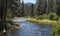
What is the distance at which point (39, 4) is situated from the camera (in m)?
74.2

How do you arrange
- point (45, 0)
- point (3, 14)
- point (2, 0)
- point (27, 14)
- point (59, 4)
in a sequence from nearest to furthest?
1. point (2, 0)
2. point (3, 14)
3. point (59, 4)
4. point (45, 0)
5. point (27, 14)

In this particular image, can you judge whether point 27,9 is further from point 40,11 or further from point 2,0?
point 2,0

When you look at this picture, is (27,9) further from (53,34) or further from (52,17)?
(53,34)

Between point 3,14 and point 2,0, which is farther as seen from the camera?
point 3,14

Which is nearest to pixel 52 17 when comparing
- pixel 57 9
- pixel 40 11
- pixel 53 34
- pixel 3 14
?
pixel 57 9

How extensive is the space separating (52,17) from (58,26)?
121 ft

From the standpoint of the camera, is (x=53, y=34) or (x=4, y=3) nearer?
(x=53, y=34)

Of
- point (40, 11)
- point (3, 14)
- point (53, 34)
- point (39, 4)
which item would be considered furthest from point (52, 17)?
point (53, 34)

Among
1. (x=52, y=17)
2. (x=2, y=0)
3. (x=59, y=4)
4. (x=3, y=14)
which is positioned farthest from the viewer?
(x=59, y=4)

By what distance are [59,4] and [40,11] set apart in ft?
47.1

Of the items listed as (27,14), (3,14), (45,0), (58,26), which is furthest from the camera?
(27,14)

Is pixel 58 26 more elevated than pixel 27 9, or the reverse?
pixel 58 26

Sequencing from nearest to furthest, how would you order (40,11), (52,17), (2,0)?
(2,0) → (52,17) → (40,11)

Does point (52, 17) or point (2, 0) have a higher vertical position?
point (2, 0)
